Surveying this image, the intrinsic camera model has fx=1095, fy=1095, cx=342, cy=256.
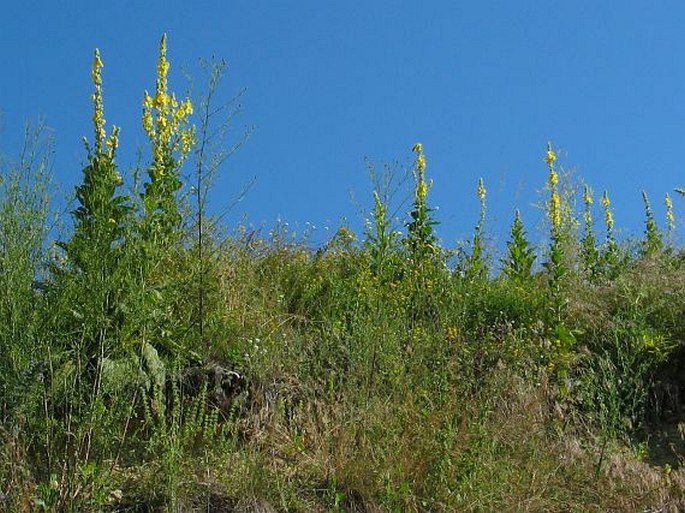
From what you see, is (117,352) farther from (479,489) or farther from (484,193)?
(484,193)

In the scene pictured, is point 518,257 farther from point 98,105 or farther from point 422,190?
point 98,105

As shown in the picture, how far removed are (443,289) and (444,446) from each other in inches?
113

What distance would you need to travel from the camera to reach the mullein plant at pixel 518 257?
9.49 metres

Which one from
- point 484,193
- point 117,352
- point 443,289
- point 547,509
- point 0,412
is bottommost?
point 547,509

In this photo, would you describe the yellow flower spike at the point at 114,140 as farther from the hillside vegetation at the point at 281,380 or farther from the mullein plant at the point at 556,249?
the mullein plant at the point at 556,249

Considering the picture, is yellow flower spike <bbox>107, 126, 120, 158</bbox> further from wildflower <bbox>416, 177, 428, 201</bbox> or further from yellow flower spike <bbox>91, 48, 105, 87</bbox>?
wildflower <bbox>416, 177, 428, 201</bbox>

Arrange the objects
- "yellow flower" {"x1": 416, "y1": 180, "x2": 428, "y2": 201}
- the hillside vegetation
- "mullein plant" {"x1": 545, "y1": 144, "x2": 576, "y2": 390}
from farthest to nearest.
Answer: "yellow flower" {"x1": 416, "y1": 180, "x2": 428, "y2": 201}, "mullein plant" {"x1": 545, "y1": 144, "x2": 576, "y2": 390}, the hillside vegetation

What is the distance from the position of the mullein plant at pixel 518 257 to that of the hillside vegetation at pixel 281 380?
76cm

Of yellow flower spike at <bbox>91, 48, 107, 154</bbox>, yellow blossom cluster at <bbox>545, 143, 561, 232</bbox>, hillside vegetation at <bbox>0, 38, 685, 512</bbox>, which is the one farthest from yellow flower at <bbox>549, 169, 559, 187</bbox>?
yellow flower spike at <bbox>91, 48, 107, 154</bbox>

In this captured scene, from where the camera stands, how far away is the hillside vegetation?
577cm

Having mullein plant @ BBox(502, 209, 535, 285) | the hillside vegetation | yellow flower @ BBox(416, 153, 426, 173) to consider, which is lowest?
the hillside vegetation

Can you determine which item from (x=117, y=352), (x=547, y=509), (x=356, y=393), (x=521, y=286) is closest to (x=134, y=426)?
(x=117, y=352)

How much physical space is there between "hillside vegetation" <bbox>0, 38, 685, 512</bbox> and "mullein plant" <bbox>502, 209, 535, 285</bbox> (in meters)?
0.76

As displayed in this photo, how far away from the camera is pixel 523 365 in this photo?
7.30 metres
